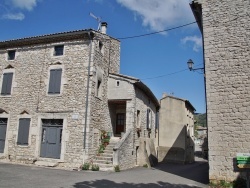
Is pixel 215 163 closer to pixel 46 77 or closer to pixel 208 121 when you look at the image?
pixel 208 121

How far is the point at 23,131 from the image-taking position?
13.2 metres

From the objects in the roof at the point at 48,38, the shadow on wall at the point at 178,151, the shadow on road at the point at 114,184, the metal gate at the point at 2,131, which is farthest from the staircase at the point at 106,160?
the shadow on wall at the point at 178,151

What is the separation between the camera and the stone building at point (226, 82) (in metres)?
7.86

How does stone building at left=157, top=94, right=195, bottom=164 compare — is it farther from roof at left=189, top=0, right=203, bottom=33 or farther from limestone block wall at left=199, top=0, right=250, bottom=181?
limestone block wall at left=199, top=0, right=250, bottom=181

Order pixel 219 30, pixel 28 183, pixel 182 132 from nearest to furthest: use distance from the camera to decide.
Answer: pixel 28 183 < pixel 219 30 < pixel 182 132

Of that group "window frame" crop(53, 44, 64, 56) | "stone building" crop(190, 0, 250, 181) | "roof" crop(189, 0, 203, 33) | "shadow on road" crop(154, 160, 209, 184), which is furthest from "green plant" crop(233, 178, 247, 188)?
"window frame" crop(53, 44, 64, 56)

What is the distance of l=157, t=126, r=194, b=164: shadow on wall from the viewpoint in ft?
67.1

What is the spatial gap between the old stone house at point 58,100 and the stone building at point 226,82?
523 cm

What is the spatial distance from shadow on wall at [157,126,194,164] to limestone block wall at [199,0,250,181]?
12.7 metres

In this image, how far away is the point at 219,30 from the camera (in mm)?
8789

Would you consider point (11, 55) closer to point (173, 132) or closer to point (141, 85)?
point (141, 85)

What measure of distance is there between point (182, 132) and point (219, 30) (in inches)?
524

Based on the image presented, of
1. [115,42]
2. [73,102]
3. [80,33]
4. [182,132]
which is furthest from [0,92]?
[182,132]

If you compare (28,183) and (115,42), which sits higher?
(115,42)
